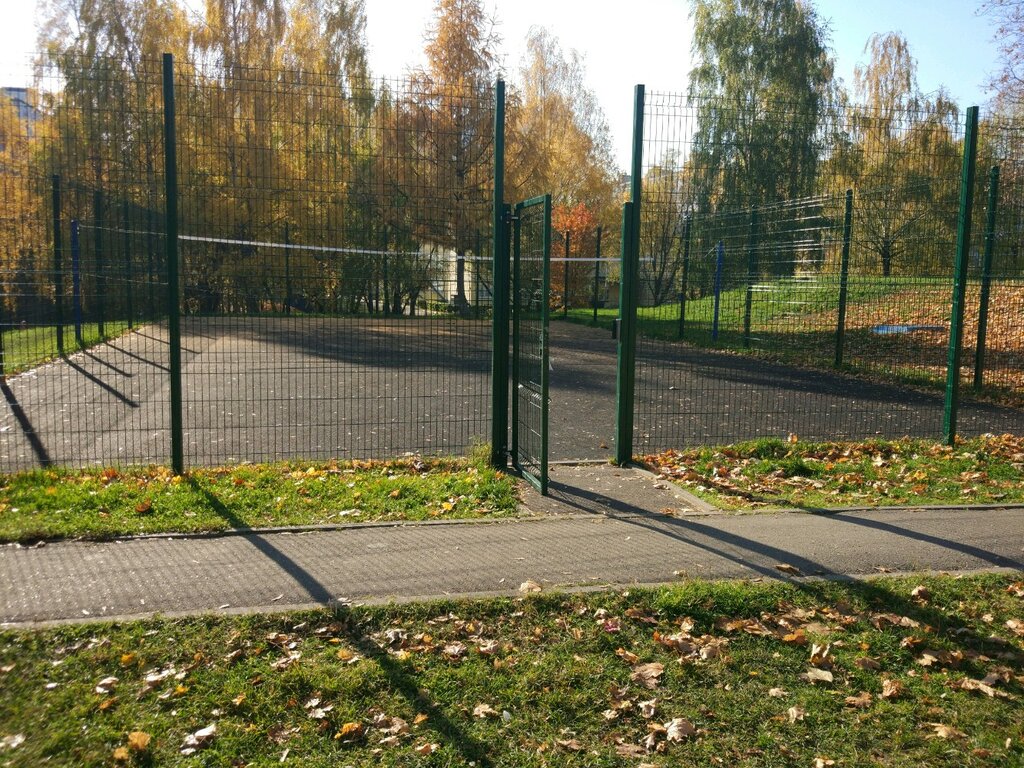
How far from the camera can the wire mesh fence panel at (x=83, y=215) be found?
7879 millimetres

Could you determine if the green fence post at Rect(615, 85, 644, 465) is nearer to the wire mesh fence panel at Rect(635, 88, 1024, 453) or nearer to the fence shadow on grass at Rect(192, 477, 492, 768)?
the wire mesh fence panel at Rect(635, 88, 1024, 453)

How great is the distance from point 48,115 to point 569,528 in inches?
231

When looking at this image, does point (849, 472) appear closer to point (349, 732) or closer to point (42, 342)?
point (349, 732)

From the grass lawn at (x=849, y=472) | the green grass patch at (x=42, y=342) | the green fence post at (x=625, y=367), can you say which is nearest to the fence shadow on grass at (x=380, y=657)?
the grass lawn at (x=849, y=472)

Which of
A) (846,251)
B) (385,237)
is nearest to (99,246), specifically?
(385,237)

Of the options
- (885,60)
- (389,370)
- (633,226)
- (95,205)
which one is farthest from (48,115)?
(885,60)

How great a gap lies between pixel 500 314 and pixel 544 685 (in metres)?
4.61

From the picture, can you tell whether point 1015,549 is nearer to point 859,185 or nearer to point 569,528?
point 569,528

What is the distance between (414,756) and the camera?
366cm

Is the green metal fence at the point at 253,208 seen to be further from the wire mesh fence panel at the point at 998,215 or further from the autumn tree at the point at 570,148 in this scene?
the autumn tree at the point at 570,148

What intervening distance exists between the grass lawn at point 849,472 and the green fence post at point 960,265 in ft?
1.51

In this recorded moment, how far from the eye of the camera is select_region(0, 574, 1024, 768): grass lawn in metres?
3.73

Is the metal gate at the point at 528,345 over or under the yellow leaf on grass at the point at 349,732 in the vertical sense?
over

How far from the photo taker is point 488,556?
5.85 metres
